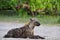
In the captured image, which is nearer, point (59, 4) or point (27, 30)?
point (27, 30)

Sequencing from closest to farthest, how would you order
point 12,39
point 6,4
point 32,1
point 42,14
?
point 12,39, point 32,1, point 42,14, point 6,4

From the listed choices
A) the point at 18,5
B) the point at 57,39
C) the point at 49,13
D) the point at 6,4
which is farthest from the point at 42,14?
the point at 57,39

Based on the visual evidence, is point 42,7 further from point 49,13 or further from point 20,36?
point 20,36

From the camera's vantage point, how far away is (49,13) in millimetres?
18234

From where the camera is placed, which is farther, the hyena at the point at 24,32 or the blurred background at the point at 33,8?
the blurred background at the point at 33,8

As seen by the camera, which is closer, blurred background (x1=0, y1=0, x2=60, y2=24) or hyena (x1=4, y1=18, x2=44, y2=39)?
hyena (x1=4, y1=18, x2=44, y2=39)

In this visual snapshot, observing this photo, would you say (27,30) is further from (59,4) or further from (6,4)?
(6,4)

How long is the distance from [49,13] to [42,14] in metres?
0.61

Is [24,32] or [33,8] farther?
[33,8]

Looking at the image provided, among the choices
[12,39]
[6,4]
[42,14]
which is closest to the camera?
[12,39]

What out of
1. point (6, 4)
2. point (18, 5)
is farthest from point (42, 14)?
point (6, 4)

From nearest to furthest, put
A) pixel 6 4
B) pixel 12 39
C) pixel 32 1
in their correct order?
pixel 12 39 → pixel 32 1 → pixel 6 4

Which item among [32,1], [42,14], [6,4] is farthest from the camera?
[6,4]

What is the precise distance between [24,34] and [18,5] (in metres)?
9.69
